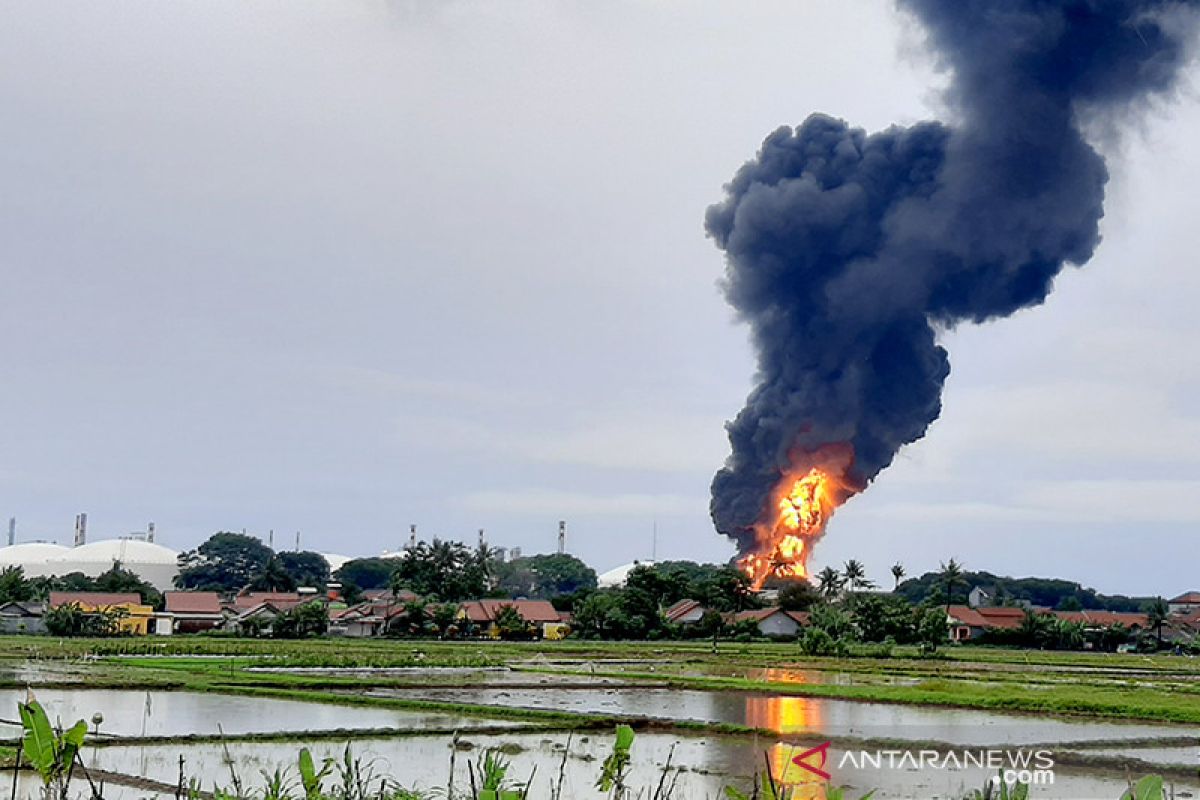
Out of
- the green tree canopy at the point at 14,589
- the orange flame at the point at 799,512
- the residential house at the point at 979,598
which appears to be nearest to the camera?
the orange flame at the point at 799,512

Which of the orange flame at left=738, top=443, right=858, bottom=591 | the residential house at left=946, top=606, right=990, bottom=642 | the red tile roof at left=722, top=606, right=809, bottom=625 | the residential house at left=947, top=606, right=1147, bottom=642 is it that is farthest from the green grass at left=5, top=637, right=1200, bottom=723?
the residential house at left=947, top=606, right=1147, bottom=642

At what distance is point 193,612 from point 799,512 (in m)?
45.8

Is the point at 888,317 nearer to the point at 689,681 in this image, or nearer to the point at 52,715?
the point at 689,681

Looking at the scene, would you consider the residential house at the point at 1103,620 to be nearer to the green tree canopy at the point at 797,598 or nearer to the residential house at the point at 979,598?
the green tree canopy at the point at 797,598

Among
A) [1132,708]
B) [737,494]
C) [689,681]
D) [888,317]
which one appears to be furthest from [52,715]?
[737,494]

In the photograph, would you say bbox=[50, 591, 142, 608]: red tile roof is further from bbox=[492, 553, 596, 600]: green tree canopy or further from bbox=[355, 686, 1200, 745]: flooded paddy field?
bbox=[492, 553, 596, 600]: green tree canopy

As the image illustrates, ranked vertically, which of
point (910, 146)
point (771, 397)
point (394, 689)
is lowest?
point (394, 689)

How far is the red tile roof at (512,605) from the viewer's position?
303 ft

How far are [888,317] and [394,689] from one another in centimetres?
4987

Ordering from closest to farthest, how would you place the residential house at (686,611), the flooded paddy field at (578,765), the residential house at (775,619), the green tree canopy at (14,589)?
the flooded paddy field at (578,765)
the residential house at (775,619)
the green tree canopy at (14,589)
the residential house at (686,611)

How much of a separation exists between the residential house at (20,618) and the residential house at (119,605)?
1.60m

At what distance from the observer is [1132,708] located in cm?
3506

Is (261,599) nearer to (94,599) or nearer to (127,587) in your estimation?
(127,587)

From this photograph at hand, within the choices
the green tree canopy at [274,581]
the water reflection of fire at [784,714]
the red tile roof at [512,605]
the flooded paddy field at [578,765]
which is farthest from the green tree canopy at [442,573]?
the flooded paddy field at [578,765]
